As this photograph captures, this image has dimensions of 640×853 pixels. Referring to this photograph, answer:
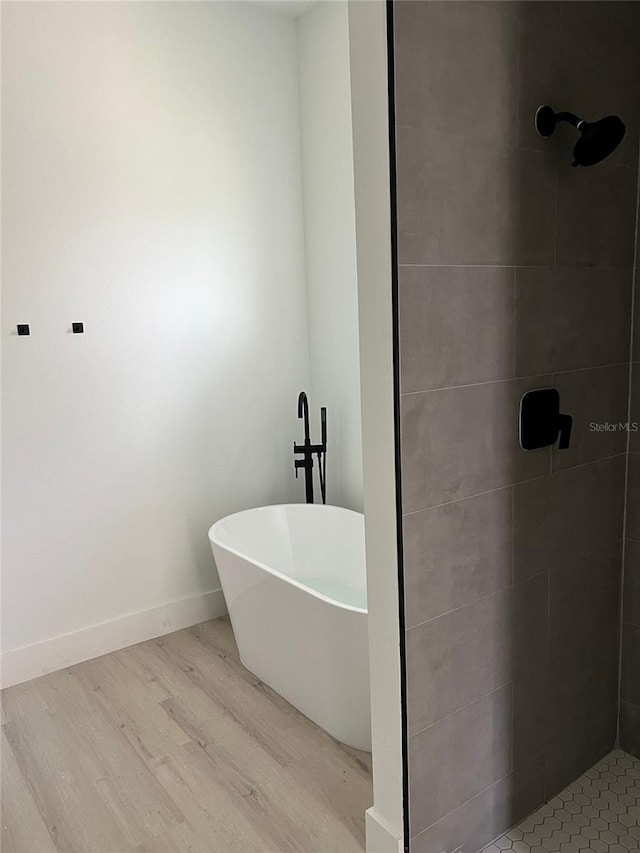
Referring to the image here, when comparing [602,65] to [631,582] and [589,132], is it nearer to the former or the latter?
[589,132]

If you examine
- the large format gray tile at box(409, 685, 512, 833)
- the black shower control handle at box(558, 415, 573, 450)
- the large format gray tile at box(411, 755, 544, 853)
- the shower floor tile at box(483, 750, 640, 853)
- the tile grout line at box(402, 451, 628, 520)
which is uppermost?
the black shower control handle at box(558, 415, 573, 450)

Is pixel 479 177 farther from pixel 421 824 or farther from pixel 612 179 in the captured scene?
→ pixel 421 824

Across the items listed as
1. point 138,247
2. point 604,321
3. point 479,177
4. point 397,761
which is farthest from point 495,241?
point 138,247

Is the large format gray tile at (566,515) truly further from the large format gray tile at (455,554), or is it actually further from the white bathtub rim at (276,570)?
the white bathtub rim at (276,570)

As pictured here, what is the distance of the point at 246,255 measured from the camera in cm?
337

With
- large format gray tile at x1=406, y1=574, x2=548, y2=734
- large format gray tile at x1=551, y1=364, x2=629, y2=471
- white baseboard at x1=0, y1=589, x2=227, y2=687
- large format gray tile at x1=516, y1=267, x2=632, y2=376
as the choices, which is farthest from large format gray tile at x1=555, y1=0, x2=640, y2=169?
white baseboard at x1=0, y1=589, x2=227, y2=687

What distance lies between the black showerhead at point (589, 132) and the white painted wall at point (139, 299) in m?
1.85

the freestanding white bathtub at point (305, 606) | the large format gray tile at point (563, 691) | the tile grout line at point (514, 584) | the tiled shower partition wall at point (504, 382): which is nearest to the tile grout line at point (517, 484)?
the tiled shower partition wall at point (504, 382)

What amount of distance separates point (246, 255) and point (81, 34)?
1106 mm

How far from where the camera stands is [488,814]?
6.31 ft

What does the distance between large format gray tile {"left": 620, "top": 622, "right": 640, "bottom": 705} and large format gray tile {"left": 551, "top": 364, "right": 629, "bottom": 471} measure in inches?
22.5

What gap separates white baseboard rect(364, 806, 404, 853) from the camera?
179 centimetres

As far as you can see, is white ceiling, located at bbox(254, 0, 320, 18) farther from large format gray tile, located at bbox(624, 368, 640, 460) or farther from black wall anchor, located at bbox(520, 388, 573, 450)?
black wall anchor, located at bbox(520, 388, 573, 450)

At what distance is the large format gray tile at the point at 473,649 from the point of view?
1706 millimetres
